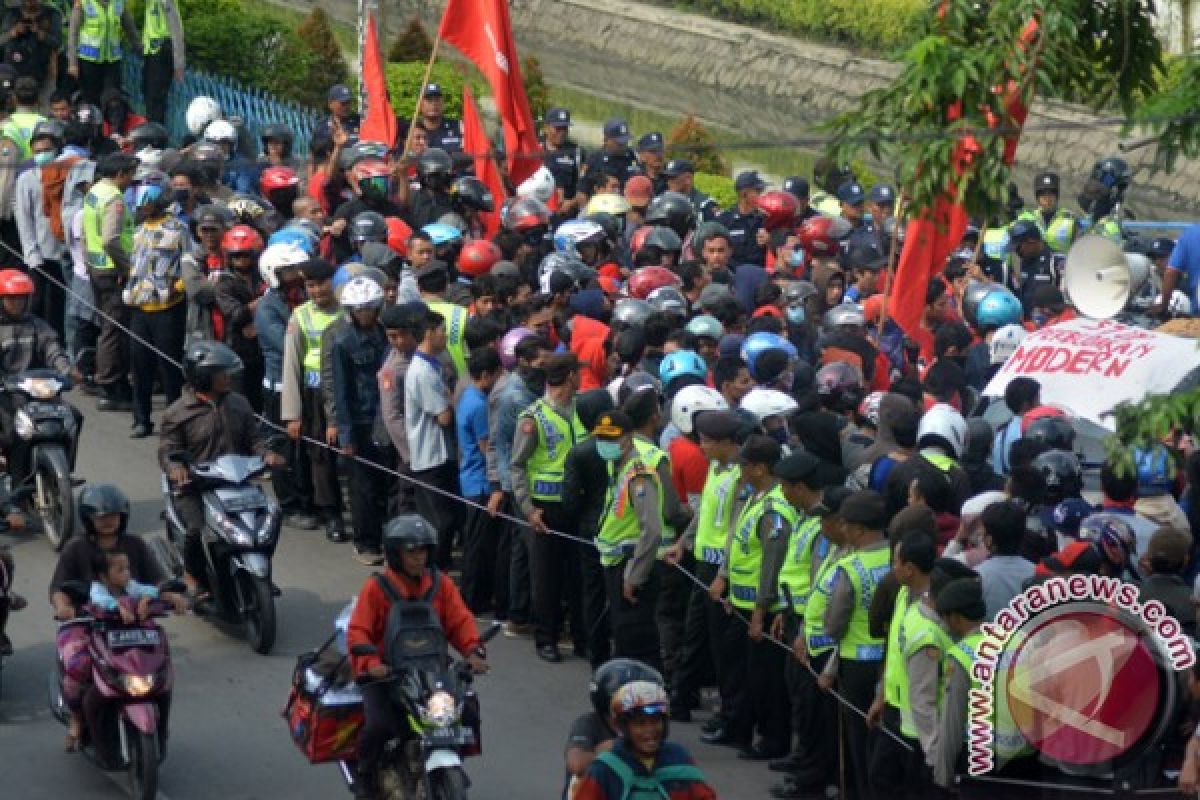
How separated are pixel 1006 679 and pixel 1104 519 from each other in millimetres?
1462

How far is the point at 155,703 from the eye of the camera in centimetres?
1252

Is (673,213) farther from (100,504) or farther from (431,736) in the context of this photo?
(431,736)

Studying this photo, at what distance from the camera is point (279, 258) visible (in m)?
16.7

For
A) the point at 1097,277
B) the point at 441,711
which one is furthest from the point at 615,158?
the point at 441,711

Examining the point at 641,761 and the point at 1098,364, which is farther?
the point at 1098,364

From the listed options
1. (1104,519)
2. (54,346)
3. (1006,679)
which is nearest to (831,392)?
(1104,519)

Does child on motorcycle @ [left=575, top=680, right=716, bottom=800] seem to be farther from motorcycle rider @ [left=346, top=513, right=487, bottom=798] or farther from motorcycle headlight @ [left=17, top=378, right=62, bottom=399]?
motorcycle headlight @ [left=17, top=378, right=62, bottom=399]

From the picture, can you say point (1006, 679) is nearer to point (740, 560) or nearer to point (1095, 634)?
point (1095, 634)

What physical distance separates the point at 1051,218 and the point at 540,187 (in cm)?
412

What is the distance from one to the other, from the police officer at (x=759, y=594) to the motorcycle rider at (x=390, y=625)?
1687 mm

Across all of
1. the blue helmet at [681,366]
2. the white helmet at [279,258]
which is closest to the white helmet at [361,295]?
the white helmet at [279,258]

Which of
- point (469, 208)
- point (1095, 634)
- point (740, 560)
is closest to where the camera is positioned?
point (1095, 634)

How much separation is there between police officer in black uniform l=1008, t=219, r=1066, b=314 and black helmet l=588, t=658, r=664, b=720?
31.2ft

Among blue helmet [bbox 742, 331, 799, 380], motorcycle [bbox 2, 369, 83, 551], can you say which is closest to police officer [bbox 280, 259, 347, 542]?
motorcycle [bbox 2, 369, 83, 551]
